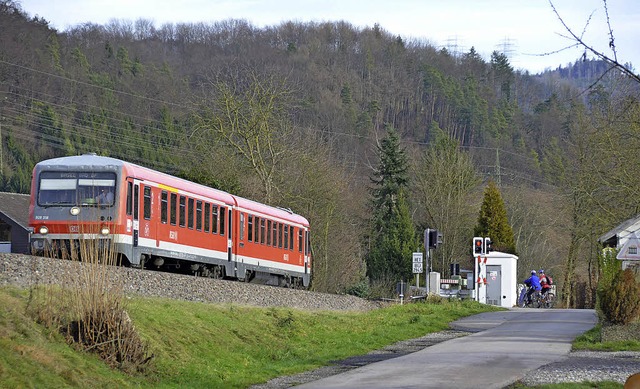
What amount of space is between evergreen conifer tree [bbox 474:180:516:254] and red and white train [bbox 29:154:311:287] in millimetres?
35862

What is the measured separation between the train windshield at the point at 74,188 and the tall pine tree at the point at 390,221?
42.6 meters

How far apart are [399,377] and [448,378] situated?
0.76 meters

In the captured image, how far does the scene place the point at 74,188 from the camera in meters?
27.9

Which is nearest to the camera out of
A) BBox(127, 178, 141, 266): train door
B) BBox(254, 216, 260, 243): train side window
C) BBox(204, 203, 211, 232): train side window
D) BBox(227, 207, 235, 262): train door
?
BBox(127, 178, 141, 266): train door

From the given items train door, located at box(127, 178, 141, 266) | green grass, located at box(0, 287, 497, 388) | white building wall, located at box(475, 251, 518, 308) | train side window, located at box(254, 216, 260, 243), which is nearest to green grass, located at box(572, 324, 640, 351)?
green grass, located at box(0, 287, 497, 388)

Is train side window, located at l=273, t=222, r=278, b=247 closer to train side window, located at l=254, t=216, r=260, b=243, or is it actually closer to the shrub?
train side window, located at l=254, t=216, r=260, b=243

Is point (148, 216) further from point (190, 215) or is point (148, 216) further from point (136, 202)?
point (190, 215)

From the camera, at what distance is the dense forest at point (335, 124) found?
52.0 meters

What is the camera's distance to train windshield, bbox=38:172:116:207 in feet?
89.4

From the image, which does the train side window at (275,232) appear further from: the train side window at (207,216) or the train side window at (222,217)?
the train side window at (207,216)

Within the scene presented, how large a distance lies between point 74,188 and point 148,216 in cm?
194

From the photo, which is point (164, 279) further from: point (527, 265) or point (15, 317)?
point (527, 265)

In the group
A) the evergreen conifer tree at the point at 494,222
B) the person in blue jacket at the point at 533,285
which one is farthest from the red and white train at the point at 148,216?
the evergreen conifer tree at the point at 494,222

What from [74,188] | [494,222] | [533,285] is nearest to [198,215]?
[74,188]
